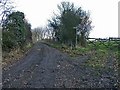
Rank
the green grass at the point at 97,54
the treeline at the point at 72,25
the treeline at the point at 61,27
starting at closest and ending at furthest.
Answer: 1. the green grass at the point at 97,54
2. the treeline at the point at 61,27
3. the treeline at the point at 72,25

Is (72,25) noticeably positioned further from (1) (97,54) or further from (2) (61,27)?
(1) (97,54)

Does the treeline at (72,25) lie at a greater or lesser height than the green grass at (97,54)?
greater

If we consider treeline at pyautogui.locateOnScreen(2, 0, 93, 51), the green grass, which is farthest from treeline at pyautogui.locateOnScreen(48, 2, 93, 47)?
the green grass

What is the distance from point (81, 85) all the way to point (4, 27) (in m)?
20.7

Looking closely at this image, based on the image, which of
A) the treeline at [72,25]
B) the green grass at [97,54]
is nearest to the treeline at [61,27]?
the treeline at [72,25]

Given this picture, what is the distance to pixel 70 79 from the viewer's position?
13227 mm

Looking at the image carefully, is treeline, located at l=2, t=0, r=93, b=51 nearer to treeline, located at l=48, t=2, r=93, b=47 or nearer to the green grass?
treeline, located at l=48, t=2, r=93, b=47

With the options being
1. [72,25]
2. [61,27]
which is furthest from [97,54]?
[61,27]

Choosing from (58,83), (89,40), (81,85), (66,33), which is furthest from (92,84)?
(89,40)

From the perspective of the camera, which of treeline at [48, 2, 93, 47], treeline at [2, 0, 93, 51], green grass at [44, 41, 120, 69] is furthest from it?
treeline at [48, 2, 93, 47]

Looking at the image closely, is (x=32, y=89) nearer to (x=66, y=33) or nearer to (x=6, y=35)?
(x=6, y=35)

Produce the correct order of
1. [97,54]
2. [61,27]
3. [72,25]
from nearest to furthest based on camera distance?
[97,54], [72,25], [61,27]

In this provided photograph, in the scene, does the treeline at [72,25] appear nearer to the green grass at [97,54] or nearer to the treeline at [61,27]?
the treeline at [61,27]

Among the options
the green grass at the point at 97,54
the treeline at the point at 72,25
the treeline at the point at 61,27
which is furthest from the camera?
the treeline at the point at 72,25
